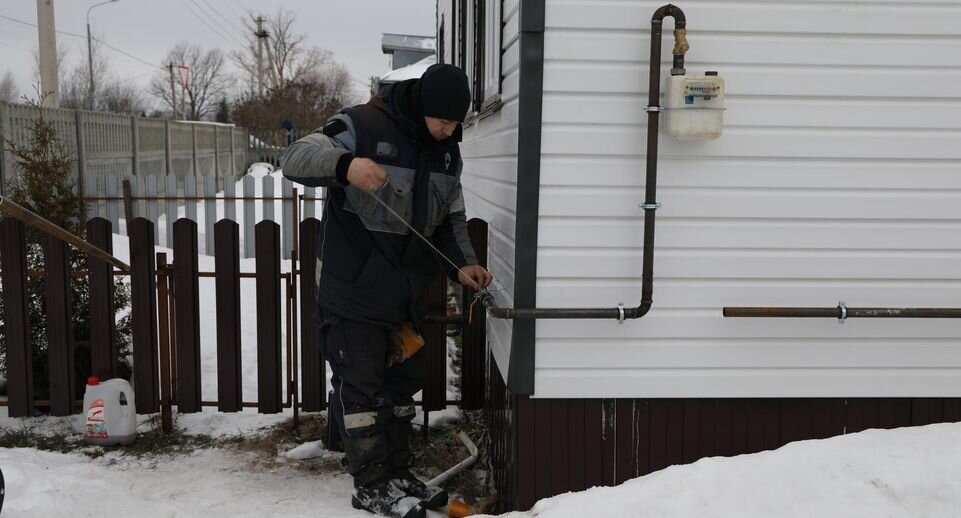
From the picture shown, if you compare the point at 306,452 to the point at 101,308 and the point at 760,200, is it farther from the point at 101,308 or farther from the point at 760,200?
the point at 760,200

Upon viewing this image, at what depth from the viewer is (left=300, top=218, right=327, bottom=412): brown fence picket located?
4547 millimetres

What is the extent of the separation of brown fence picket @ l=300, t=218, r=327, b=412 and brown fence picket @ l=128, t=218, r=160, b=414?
82 centimetres

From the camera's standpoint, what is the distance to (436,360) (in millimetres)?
4602

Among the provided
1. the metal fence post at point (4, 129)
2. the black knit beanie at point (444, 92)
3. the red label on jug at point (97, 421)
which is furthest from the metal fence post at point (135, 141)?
the black knit beanie at point (444, 92)

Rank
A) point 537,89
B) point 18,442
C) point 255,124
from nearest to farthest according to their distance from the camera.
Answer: point 537,89 → point 18,442 → point 255,124

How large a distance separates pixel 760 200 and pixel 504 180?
110 cm

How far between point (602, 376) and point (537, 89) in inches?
46.7

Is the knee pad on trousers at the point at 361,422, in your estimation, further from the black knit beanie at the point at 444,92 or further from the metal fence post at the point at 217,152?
the metal fence post at the point at 217,152

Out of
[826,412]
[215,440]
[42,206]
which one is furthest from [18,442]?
[826,412]

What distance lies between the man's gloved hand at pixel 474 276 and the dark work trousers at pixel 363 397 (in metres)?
0.41

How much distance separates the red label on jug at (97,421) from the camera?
Answer: 4.38m

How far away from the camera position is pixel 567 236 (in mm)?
3320

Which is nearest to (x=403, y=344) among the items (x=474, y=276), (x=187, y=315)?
(x=474, y=276)

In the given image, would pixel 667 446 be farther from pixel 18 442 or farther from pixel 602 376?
pixel 18 442
